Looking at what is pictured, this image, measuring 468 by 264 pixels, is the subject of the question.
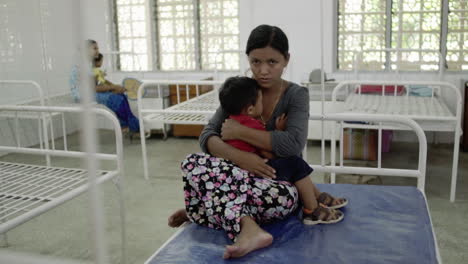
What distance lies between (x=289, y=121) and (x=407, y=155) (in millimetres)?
2941

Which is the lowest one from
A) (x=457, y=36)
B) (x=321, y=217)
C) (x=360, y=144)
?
(x=360, y=144)

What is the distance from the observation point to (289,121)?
5.22 ft

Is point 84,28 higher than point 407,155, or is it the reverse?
point 84,28

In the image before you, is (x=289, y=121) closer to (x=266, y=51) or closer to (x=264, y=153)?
(x=264, y=153)

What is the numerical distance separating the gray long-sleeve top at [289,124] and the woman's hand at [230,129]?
0.07 m

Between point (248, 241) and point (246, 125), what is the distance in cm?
41

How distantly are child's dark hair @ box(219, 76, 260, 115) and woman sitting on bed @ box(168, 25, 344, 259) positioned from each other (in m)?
0.07

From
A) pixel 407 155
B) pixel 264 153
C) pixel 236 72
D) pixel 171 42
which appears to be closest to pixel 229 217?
pixel 264 153

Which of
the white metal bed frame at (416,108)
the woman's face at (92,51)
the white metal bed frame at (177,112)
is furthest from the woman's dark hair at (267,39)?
the white metal bed frame at (177,112)

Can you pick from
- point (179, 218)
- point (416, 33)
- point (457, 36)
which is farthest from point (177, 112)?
point (457, 36)

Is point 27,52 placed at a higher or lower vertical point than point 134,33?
lower

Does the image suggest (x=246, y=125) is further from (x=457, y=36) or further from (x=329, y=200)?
(x=457, y=36)

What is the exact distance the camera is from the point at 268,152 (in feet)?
5.24

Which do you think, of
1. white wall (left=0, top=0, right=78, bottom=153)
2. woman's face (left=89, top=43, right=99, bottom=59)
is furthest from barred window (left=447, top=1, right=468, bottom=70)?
woman's face (left=89, top=43, right=99, bottom=59)
